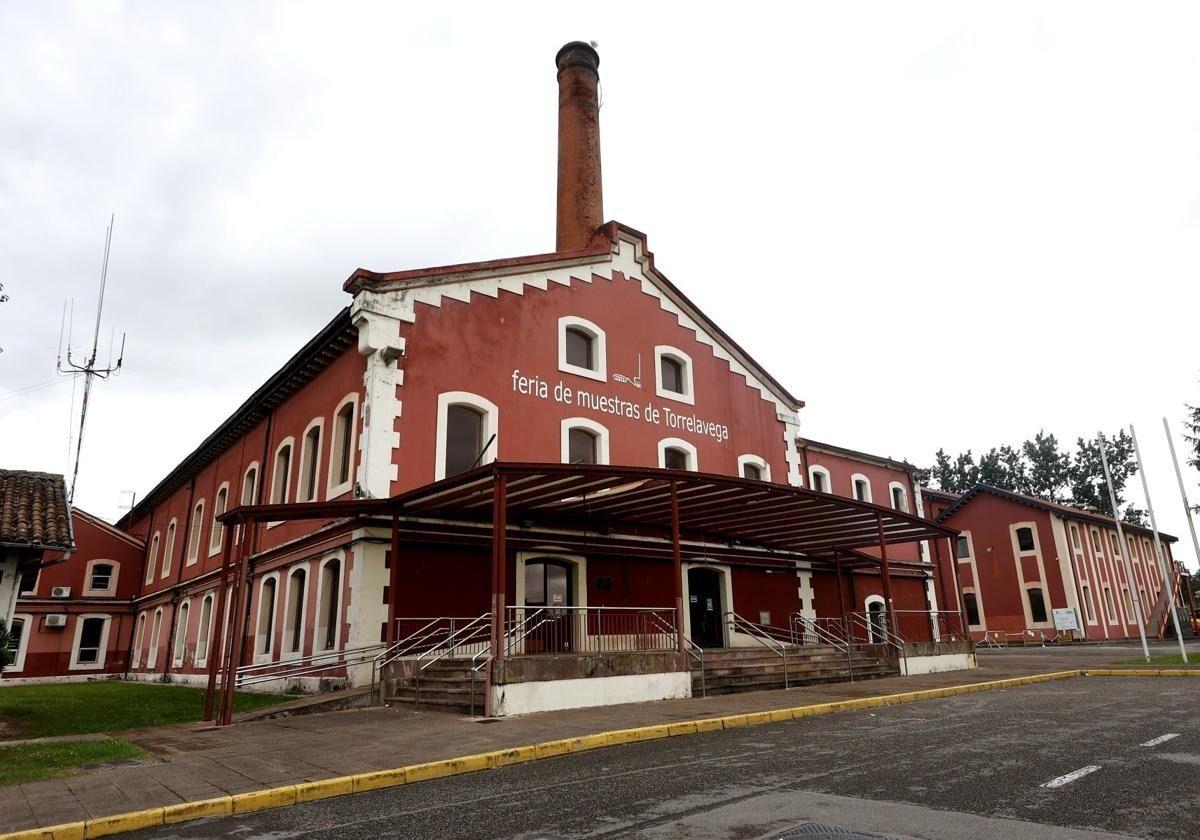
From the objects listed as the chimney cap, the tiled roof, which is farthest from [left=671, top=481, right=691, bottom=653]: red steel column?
the chimney cap

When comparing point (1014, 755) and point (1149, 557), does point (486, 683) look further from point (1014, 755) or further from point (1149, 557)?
point (1149, 557)

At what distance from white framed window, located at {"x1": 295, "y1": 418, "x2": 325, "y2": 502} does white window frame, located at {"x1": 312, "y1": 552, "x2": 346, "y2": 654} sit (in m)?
2.65

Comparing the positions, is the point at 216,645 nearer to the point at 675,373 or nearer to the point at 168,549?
the point at 675,373

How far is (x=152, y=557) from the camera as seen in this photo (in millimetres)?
31531

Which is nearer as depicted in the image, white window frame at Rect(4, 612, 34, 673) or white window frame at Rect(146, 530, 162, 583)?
white window frame at Rect(4, 612, 34, 673)

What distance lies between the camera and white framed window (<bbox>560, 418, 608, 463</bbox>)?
1767cm

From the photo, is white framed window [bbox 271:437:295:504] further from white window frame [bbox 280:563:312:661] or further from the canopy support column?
the canopy support column

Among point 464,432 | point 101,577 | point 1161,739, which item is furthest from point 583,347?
point 101,577

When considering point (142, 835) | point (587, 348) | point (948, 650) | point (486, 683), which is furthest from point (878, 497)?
point (142, 835)

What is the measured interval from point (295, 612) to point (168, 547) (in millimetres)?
15892

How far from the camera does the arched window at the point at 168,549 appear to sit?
93.6 ft

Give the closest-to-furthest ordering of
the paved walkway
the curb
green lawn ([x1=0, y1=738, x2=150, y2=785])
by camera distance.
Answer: the curb → the paved walkway → green lawn ([x1=0, y1=738, x2=150, y2=785])

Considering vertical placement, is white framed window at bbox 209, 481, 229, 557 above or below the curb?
above

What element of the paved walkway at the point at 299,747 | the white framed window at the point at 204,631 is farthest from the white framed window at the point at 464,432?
the white framed window at the point at 204,631
